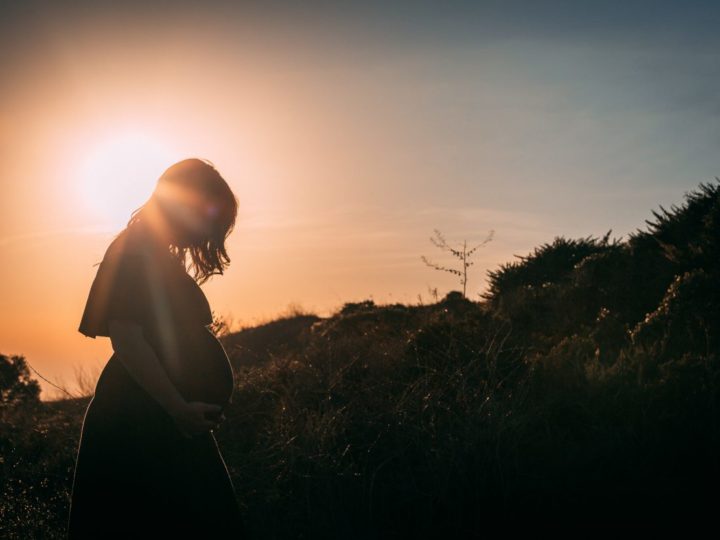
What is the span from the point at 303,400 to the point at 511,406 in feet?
8.63

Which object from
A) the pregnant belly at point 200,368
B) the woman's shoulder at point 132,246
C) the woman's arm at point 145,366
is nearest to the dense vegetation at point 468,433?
the pregnant belly at point 200,368

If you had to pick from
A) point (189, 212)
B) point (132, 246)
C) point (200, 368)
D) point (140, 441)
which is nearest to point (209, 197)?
point (189, 212)

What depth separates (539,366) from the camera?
805 cm

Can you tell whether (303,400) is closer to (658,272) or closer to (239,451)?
(239,451)

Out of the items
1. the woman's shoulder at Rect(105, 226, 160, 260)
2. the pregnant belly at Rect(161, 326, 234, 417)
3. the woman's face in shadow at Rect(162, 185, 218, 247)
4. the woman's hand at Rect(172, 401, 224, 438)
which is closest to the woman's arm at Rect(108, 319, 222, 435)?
the woman's hand at Rect(172, 401, 224, 438)

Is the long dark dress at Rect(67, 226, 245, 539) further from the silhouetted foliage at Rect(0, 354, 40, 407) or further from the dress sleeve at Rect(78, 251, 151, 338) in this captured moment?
the silhouetted foliage at Rect(0, 354, 40, 407)

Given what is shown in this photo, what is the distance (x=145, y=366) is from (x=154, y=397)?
0.14 metres

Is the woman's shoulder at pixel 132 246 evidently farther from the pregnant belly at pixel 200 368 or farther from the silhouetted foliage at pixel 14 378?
the silhouetted foliage at pixel 14 378

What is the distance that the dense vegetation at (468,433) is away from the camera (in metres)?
5.86

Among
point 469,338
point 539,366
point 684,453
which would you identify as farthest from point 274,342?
point 684,453

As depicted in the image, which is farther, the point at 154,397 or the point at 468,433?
the point at 468,433

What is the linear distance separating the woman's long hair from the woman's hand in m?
Result: 0.75

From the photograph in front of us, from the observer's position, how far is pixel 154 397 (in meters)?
3.01

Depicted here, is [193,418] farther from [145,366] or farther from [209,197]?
[209,197]
